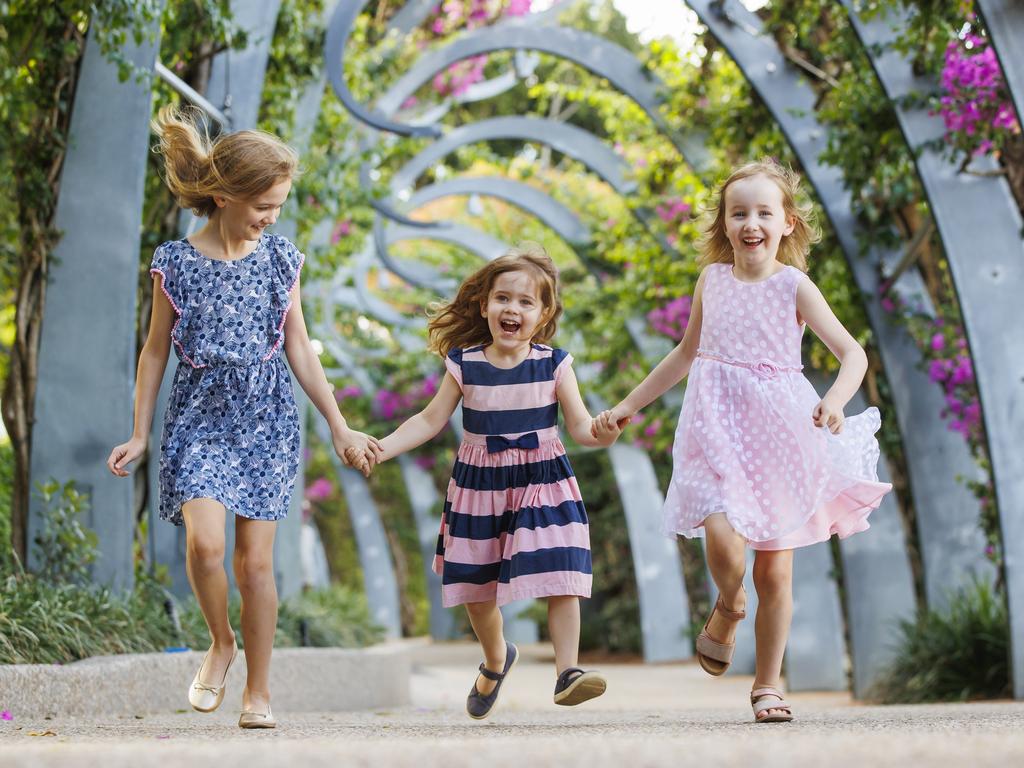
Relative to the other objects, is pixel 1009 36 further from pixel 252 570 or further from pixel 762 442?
pixel 252 570

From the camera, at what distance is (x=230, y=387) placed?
3977 mm

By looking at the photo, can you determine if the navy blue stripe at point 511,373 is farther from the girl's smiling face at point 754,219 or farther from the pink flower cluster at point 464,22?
the pink flower cluster at point 464,22

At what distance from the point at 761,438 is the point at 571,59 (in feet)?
23.9

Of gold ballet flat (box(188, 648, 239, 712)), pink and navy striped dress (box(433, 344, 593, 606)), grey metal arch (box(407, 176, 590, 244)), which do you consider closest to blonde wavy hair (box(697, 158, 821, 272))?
pink and navy striped dress (box(433, 344, 593, 606))

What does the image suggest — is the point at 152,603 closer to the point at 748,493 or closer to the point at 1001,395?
the point at 748,493

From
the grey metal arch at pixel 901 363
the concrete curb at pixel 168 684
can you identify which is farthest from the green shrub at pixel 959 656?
the concrete curb at pixel 168 684

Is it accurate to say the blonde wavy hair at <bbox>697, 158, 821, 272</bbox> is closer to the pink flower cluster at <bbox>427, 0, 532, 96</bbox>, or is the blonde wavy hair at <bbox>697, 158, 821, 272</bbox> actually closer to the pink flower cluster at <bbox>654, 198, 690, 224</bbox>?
the pink flower cluster at <bbox>654, 198, 690, 224</bbox>

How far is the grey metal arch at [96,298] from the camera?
5.81m

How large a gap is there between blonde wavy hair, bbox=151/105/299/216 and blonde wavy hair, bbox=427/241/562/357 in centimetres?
71

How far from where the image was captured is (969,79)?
6.78m

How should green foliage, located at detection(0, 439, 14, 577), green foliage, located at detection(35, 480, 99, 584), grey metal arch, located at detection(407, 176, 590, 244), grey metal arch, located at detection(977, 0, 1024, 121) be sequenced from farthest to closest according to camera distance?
Answer: grey metal arch, located at detection(407, 176, 590, 244), green foliage, located at detection(0, 439, 14, 577), green foliage, located at detection(35, 480, 99, 584), grey metal arch, located at detection(977, 0, 1024, 121)

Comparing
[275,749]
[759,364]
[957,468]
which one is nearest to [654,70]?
[957,468]

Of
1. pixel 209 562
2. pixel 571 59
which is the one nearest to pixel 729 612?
pixel 209 562

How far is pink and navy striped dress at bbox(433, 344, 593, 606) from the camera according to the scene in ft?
13.3
